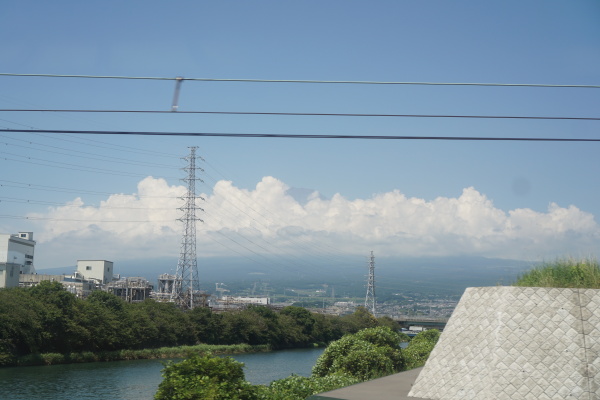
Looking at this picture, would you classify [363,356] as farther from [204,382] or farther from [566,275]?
[204,382]

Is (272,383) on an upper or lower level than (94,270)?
lower

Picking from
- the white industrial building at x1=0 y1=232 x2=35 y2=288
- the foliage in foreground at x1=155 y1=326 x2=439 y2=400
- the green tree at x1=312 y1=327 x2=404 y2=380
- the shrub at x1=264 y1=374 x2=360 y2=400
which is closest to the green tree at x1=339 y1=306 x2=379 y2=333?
the white industrial building at x1=0 y1=232 x2=35 y2=288

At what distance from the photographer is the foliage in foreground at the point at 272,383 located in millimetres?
12164

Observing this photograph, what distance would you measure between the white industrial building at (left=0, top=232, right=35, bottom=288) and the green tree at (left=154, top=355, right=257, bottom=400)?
52.3 meters

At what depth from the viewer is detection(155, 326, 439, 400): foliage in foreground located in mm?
12164

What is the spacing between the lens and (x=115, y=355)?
1750 inches

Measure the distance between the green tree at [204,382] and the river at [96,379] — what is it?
14527 millimetres

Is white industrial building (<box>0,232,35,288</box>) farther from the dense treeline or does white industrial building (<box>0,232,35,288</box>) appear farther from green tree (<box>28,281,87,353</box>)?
green tree (<box>28,281,87,353</box>)

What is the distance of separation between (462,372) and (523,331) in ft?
5.21

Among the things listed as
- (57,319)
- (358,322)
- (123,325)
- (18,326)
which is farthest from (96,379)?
(358,322)

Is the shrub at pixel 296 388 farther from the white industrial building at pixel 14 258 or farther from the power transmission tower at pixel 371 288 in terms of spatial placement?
the power transmission tower at pixel 371 288

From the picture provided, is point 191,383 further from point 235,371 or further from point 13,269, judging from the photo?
point 13,269

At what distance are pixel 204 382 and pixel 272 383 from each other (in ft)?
11.7

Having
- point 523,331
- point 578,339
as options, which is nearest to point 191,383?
point 523,331
